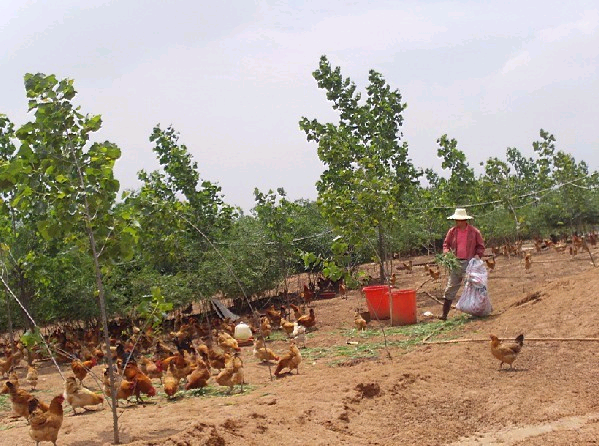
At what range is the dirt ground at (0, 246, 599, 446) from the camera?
6.72 m

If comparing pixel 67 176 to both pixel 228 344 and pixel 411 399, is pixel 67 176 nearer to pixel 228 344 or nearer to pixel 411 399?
pixel 411 399

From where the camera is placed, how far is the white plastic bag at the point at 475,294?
12.4 m

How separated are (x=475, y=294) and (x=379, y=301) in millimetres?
3051

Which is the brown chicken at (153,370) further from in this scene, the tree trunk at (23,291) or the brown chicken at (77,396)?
the tree trunk at (23,291)

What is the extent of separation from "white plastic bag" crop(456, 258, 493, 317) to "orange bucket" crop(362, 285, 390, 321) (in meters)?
2.58

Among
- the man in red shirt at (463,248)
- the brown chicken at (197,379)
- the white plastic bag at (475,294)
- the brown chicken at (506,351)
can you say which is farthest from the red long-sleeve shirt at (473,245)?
the brown chicken at (197,379)

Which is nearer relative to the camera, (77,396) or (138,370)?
(77,396)

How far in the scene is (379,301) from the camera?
15117 mm

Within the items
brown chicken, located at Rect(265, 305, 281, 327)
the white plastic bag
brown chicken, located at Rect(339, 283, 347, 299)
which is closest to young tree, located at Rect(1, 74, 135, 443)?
the white plastic bag

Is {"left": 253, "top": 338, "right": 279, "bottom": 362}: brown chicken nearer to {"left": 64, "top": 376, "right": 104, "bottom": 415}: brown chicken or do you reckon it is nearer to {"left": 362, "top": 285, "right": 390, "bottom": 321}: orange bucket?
{"left": 64, "top": 376, "right": 104, "bottom": 415}: brown chicken

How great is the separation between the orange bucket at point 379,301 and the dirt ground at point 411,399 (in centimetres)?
288

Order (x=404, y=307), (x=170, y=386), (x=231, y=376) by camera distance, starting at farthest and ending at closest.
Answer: (x=404, y=307)
(x=231, y=376)
(x=170, y=386)

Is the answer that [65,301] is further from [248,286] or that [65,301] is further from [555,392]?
[555,392]

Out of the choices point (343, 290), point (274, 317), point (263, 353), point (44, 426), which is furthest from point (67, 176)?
point (343, 290)
